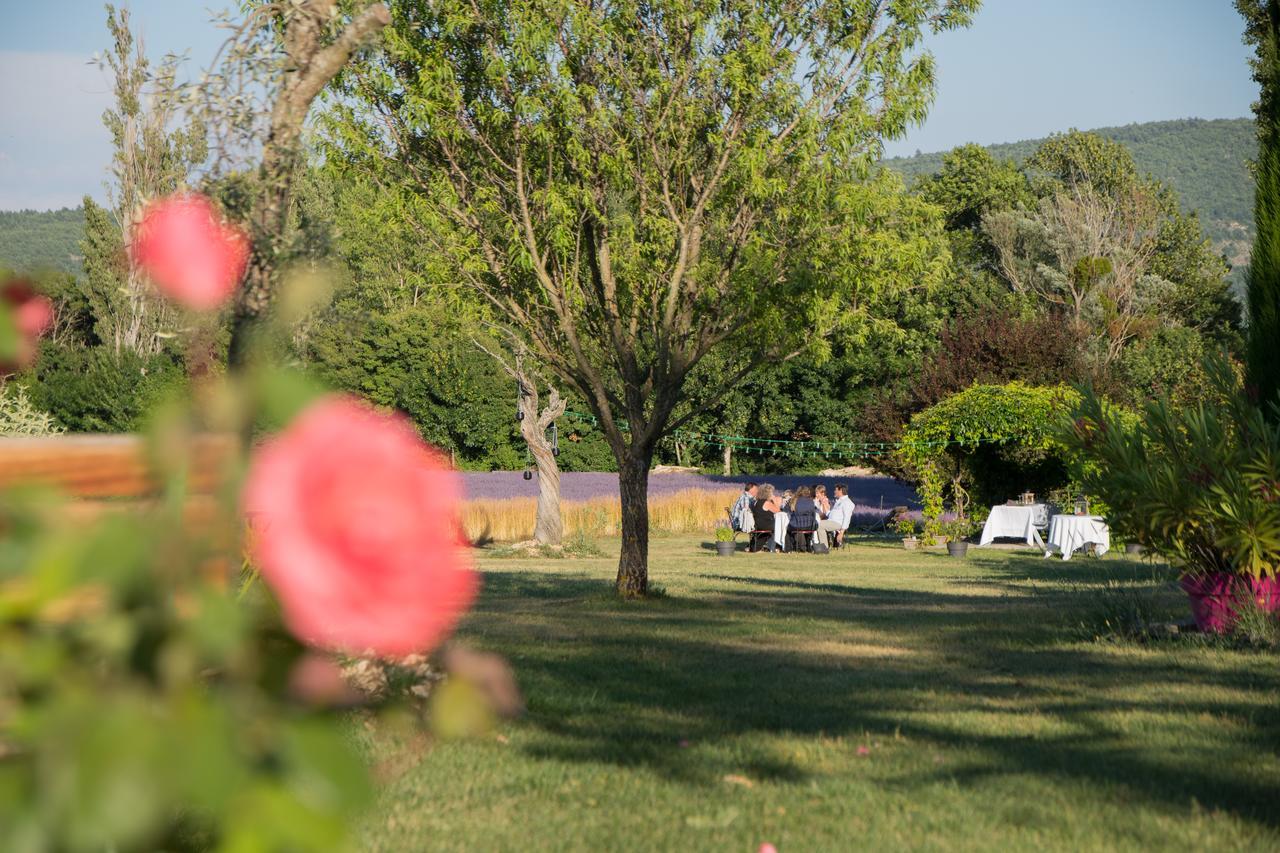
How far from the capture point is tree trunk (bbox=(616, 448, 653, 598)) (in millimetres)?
12844

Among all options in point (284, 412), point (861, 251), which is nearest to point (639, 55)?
point (861, 251)

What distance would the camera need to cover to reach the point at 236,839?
0.76m

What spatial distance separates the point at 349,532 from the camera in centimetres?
77

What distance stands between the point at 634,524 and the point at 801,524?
520 inches

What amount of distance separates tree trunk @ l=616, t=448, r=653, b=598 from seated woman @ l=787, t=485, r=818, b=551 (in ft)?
42.3

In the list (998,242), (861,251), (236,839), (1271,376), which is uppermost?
(998,242)

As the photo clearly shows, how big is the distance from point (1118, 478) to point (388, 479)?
853 cm

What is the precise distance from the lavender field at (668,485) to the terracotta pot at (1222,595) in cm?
2626

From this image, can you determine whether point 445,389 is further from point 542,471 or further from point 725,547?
point 725,547

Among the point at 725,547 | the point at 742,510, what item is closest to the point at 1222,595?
the point at 725,547

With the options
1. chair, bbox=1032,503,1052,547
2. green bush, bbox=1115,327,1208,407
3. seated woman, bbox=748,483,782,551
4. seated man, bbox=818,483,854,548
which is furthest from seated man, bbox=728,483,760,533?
green bush, bbox=1115,327,1208,407

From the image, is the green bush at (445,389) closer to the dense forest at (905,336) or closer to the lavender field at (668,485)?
the dense forest at (905,336)

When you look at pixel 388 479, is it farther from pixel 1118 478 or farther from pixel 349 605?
pixel 1118 478

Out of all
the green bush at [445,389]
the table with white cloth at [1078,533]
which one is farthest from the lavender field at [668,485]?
the table with white cloth at [1078,533]
